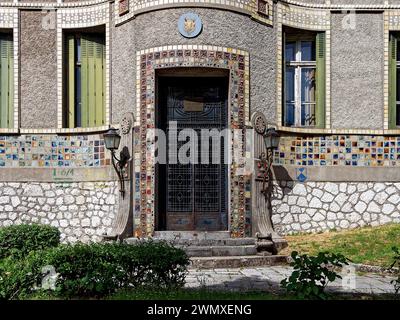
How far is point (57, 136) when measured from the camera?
13953mm

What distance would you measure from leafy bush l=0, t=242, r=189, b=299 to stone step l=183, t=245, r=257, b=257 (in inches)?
137

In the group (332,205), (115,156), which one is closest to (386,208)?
(332,205)

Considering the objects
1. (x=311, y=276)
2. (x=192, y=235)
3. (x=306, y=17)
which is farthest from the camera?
(x=306, y=17)

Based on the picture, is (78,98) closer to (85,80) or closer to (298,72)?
(85,80)

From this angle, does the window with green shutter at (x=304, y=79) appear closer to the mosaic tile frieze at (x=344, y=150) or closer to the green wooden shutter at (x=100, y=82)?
the mosaic tile frieze at (x=344, y=150)

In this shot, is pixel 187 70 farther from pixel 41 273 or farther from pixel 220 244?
pixel 41 273

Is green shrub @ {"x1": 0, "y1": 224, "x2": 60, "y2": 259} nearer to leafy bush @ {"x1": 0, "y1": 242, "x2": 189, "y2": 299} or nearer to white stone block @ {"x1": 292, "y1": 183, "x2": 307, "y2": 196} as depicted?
leafy bush @ {"x1": 0, "y1": 242, "x2": 189, "y2": 299}

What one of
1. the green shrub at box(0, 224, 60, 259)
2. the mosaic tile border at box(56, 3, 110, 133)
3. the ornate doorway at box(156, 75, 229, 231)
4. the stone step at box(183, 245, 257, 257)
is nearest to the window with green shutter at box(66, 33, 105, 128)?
the mosaic tile border at box(56, 3, 110, 133)

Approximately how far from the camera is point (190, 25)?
490 inches

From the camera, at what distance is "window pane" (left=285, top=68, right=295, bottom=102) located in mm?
14164

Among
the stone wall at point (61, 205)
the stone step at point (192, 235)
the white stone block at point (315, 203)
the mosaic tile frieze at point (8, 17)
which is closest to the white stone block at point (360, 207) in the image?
the white stone block at point (315, 203)

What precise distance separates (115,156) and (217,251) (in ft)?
10.6
